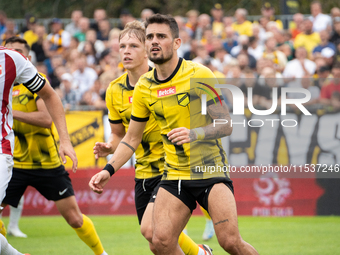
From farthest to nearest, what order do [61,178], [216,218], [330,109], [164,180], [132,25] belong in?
1. [330,109]
2. [61,178]
3. [132,25]
4. [164,180]
5. [216,218]

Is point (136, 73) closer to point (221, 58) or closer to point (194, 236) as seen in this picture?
point (194, 236)

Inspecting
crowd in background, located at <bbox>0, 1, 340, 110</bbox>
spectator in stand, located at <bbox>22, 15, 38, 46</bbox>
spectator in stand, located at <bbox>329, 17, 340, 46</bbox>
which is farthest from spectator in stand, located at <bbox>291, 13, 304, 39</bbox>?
spectator in stand, located at <bbox>22, 15, 38, 46</bbox>

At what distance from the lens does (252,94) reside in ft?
34.4

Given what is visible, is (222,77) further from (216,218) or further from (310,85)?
(216,218)

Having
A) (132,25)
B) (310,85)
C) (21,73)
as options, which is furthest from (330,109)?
(21,73)

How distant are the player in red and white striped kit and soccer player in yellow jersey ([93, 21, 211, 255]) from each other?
0.68 m

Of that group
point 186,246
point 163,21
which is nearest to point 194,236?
point 186,246

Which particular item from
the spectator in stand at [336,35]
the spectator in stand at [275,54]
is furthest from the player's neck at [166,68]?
the spectator in stand at [336,35]

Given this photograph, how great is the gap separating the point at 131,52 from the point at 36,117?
1570 mm

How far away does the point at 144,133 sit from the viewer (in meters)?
5.69

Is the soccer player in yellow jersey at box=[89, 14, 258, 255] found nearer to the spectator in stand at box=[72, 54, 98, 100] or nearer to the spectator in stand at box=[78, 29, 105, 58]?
the spectator in stand at box=[72, 54, 98, 100]

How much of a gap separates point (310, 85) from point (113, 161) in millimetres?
6524

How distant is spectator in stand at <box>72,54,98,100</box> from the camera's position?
13.6 meters

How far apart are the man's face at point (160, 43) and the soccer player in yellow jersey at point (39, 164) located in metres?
2.12
